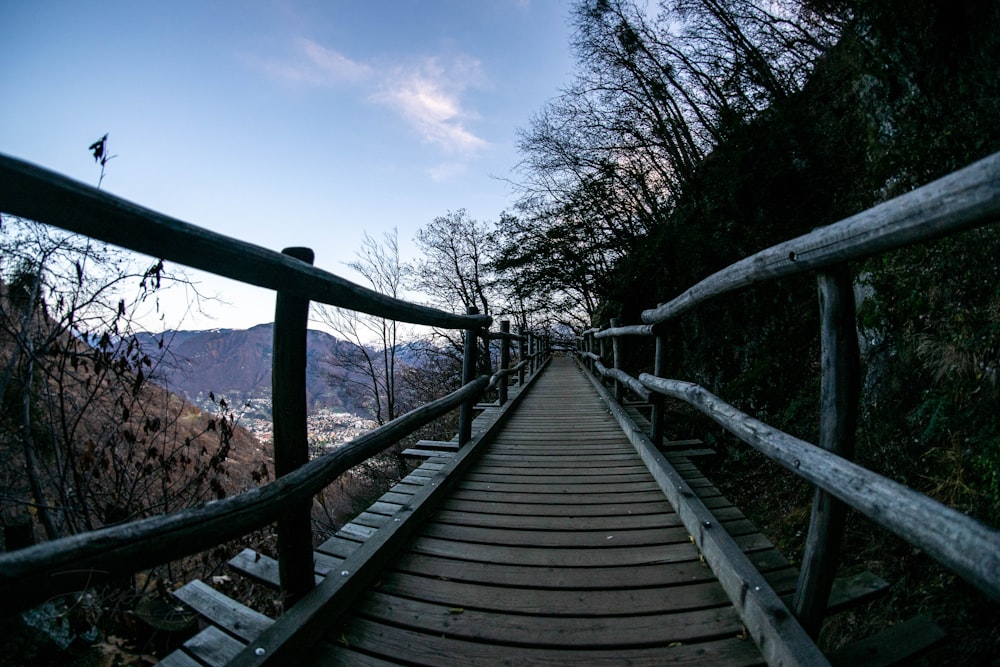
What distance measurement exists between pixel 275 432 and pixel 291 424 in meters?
0.05

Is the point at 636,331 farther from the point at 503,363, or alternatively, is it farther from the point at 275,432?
the point at 275,432

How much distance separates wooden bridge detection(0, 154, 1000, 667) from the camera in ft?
2.71

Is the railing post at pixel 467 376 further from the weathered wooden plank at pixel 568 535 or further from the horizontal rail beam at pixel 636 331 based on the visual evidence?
the horizontal rail beam at pixel 636 331

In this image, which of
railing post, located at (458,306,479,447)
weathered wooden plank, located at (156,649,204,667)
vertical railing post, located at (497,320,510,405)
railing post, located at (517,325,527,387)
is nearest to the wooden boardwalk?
weathered wooden plank, located at (156,649,204,667)

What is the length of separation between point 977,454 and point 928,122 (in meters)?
2.97

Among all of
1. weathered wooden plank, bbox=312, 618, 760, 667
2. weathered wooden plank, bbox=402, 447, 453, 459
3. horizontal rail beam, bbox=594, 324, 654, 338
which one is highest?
horizontal rail beam, bbox=594, 324, 654, 338

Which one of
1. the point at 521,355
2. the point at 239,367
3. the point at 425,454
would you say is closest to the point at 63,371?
the point at 425,454

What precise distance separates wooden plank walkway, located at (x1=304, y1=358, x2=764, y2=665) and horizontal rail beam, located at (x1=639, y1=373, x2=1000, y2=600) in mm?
651

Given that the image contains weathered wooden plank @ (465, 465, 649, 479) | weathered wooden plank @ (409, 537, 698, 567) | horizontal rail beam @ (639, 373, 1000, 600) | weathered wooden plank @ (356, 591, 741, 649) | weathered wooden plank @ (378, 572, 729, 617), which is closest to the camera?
horizontal rail beam @ (639, 373, 1000, 600)

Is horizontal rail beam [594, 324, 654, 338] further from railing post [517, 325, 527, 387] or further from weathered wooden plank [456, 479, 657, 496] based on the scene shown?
railing post [517, 325, 527, 387]

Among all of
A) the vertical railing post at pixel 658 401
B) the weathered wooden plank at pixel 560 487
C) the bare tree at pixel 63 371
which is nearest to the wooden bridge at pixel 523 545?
the weathered wooden plank at pixel 560 487

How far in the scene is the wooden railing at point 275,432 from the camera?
2.45 feet

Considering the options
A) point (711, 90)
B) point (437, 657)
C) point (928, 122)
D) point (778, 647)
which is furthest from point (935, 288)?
point (711, 90)

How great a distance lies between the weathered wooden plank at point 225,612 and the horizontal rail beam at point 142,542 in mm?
389
